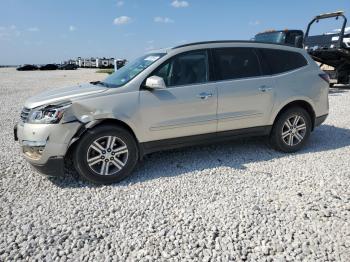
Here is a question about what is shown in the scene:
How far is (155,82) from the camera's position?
3967mm

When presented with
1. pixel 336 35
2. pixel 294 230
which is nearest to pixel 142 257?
pixel 294 230

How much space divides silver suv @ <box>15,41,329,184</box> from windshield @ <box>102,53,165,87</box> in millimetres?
25

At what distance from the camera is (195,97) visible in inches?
169

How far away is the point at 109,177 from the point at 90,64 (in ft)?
228

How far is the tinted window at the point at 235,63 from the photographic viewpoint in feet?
15.0

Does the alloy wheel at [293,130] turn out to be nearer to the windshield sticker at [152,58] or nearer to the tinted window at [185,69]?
the tinted window at [185,69]

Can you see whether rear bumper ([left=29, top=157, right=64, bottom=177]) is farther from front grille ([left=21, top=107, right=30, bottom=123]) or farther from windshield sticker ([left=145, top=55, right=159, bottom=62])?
windshield sticker ([left=145, top=55, right=159, bottom=62])

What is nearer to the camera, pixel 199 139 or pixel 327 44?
Result: pixel 199 139

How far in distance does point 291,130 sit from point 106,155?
312 centimetres

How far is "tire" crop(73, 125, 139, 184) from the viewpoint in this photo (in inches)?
152

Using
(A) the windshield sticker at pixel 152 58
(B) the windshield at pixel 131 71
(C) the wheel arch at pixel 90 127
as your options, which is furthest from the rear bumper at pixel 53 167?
(A) the windshield sticker at pixel 152 58

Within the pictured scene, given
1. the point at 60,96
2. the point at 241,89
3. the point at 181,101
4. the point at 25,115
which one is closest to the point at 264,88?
the point at 241,89

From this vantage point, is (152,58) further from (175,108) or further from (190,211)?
(190,211)

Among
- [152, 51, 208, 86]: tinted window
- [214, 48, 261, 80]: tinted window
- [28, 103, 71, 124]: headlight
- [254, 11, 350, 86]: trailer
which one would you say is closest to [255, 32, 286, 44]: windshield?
[254, 11, 350, 86]: trailer
